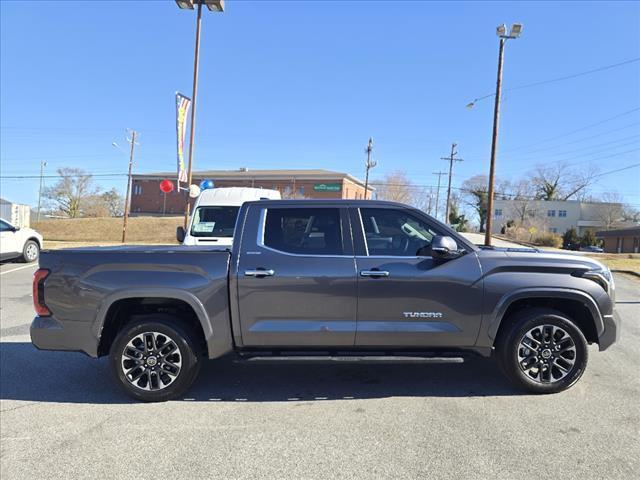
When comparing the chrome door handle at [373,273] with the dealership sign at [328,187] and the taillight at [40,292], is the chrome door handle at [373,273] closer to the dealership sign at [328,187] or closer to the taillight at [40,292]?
the taillight at [40,292]

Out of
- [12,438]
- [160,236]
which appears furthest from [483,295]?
[160,236]

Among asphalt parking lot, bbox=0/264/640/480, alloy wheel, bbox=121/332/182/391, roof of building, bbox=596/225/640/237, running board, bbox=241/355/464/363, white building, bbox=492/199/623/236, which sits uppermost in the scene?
white building, bbox=492/199/623/236

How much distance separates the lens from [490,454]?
10.3 feet

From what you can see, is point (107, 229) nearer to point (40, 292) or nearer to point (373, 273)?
point (40, 292)

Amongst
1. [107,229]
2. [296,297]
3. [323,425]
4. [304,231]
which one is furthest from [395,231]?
[107,229]

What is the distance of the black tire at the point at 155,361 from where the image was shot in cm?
405

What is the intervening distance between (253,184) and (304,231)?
245 feet

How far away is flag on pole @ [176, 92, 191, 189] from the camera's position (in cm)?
1984

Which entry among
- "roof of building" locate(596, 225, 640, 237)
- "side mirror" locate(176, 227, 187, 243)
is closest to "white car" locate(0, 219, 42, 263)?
"side mirror" locate(176, 227, 187, 243)

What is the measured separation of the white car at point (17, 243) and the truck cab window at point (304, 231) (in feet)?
42.2

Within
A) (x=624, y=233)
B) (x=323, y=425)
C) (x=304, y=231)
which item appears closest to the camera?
(x=323, y=425)

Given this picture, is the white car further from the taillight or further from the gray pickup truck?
the gray pickup truck

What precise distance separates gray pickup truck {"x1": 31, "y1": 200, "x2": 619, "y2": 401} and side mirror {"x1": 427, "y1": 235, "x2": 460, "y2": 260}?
20 millimetres

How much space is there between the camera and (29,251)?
1452cm
